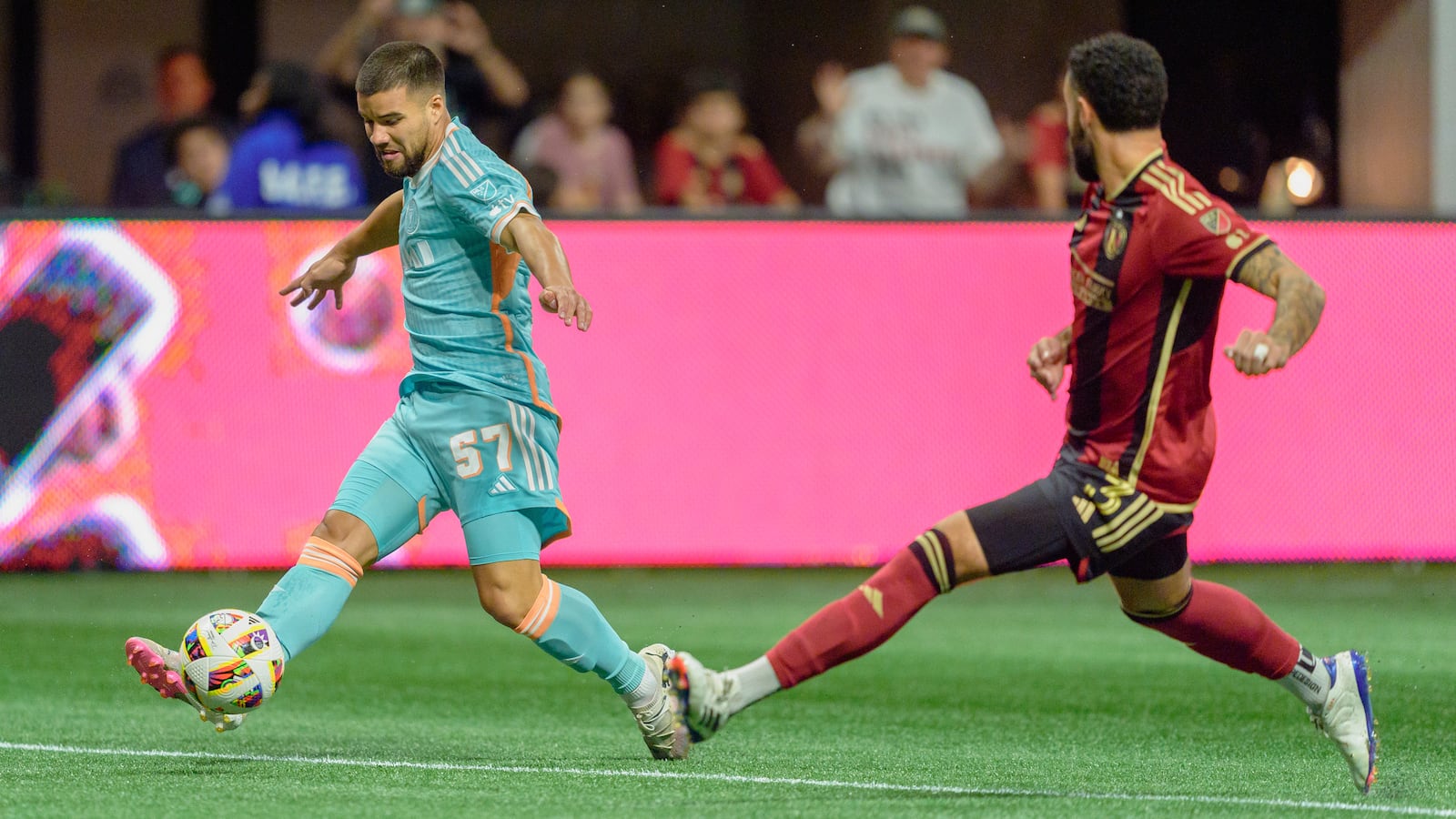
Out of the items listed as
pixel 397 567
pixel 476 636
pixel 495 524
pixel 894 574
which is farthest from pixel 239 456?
pixel 894 574

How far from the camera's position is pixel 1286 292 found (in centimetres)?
481

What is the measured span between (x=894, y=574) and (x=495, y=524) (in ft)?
3.80

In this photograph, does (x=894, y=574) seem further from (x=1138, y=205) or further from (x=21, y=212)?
(x=21, y=212)

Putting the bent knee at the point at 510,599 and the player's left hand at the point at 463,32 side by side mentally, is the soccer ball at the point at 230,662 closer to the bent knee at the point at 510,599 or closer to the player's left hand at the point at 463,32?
the bent knee at the point at 510,599

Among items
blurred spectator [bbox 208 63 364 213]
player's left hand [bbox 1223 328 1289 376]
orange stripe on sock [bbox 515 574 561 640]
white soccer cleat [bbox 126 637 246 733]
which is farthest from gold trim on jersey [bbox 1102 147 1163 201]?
blurred spectator [bbox 208 63 364 213]

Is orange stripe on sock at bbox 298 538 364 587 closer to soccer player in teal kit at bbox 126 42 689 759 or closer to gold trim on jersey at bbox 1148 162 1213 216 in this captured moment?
soccer player in teal kit at bbox 126 42 689 759

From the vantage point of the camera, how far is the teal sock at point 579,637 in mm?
5746

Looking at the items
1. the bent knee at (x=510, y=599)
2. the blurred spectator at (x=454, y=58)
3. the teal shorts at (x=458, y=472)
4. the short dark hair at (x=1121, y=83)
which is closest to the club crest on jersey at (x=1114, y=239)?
the short dark hair at (x=1121, y=83)

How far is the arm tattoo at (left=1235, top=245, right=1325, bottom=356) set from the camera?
4.71 meters

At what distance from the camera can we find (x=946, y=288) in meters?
11.4

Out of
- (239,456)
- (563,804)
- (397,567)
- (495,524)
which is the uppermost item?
(495,524)

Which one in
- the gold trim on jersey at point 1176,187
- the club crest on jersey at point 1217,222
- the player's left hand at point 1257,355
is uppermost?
the gold trim on jersey at point 1176,187

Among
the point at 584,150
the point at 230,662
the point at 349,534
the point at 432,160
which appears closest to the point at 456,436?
the point at 349,534

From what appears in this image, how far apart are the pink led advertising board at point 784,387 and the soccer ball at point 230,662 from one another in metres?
5.39
